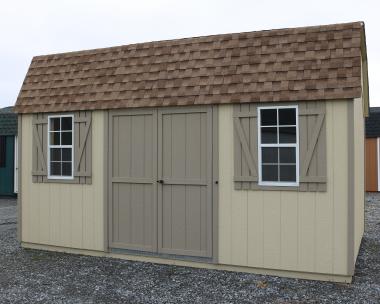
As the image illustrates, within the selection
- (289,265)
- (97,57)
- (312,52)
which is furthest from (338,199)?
(97,57)

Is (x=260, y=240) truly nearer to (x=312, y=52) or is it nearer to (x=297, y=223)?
(x=297, y=223)

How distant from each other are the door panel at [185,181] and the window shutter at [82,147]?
4.43ft

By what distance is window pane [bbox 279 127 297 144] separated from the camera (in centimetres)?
649

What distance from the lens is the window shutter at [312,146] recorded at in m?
6.27

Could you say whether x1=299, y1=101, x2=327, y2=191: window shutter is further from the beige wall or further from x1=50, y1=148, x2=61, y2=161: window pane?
x1=50, y1=148, x2=61, y2=161: window pane

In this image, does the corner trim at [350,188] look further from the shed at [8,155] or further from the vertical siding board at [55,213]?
the shed at [8,155]

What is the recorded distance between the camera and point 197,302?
548 cm

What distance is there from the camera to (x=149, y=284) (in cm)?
620

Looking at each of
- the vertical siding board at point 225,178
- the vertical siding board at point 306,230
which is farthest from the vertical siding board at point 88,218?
A: the vertical siding board at point 306,230

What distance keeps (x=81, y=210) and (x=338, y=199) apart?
4336mm

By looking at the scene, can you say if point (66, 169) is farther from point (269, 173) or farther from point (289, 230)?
point (289, 230)

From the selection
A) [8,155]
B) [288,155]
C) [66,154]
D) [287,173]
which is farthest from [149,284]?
[8,155]

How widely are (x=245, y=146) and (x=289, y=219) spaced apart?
124 centimetres

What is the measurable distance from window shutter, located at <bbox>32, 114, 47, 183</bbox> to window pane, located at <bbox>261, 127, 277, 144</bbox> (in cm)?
402
